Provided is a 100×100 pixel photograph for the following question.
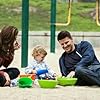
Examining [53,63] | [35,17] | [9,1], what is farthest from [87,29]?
[53,63]

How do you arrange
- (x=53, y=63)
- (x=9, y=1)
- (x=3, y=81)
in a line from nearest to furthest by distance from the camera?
(x=3, y=81) < (x=53, y=63) < (x=9, y=1)

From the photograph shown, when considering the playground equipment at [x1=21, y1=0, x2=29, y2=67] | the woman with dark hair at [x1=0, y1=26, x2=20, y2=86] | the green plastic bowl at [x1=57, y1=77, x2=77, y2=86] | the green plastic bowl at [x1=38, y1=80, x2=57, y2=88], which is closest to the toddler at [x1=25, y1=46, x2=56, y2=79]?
the green plastic bowl at [x1=57, y1=77, x2=77, y2=86]

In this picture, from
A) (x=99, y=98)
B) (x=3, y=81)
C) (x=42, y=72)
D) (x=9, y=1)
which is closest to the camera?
(x=99, y=98)

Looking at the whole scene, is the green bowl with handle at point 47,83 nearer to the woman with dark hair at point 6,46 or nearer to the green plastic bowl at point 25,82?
the green plastic bowl at point 25,82

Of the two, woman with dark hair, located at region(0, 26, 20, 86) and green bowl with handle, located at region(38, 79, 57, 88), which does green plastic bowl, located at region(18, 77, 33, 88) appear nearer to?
green bowl with handle, located at region(38, 79, 57, 88)

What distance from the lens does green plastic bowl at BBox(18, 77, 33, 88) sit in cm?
665

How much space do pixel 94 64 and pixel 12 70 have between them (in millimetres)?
1054

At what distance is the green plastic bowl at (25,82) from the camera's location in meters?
6.65

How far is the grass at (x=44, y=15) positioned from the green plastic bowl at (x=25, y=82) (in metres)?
11.8

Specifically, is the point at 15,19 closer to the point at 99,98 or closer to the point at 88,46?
the point at 88,46

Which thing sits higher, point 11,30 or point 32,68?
point 11,30

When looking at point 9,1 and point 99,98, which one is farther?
point 9,1

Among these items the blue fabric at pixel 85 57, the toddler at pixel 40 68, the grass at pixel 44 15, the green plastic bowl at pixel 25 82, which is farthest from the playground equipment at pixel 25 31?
the grass at pixel 44 15

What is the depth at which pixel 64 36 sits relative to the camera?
23.2 ft
